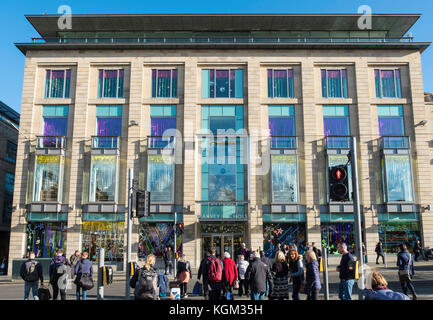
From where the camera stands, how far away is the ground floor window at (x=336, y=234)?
2803 centimetres

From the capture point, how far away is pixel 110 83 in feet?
102

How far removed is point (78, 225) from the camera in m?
28.4

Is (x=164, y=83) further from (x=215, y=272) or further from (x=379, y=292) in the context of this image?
(x=379, y=292)

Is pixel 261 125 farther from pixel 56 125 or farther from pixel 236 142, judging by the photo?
pixel 56 125

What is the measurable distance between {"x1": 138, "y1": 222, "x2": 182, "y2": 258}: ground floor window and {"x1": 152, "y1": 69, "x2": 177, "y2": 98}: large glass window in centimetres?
999

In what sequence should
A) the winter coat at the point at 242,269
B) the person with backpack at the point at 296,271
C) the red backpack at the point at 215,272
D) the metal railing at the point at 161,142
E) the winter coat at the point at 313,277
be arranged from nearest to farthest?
the winter coat at the point at 313,277 < the person with backpack at the point at 296,271 < the red backpack at the point at 215,272 < the winter coat at the point at 242,269 < the metal railing at the point at 161,142

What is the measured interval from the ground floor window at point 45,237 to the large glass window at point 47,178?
1952mm

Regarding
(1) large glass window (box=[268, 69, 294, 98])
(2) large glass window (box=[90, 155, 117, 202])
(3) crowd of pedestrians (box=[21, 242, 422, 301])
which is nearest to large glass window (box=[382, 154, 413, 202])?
(1) large glass window (box=[268, 69, 294, 98])

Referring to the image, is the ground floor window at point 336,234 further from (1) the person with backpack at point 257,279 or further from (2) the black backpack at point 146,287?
(2) the black backpack at point 146,287

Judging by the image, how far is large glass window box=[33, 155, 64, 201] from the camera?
28781mm

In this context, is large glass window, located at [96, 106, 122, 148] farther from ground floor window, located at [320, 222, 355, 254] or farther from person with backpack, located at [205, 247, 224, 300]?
person with backpack, located at [205, 247, 224, 300]

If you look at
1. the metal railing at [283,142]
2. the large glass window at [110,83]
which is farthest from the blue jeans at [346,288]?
the large glass window at [110,83]
